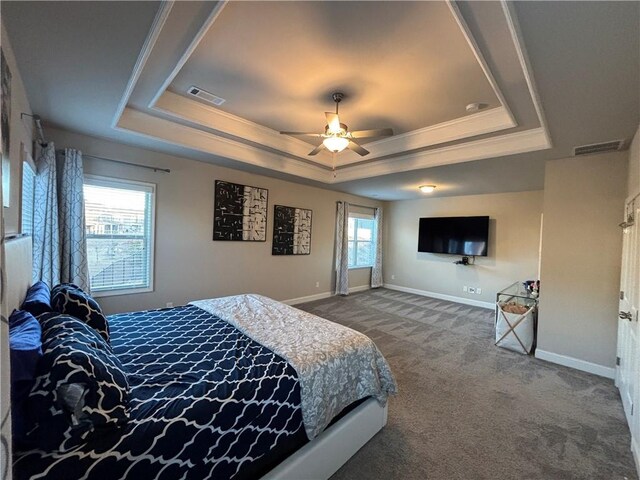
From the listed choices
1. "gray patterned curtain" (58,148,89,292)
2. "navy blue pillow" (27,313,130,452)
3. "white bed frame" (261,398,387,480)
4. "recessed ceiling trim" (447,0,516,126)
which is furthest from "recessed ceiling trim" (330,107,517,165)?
"gray patterned curtain" (58,148,89,292)

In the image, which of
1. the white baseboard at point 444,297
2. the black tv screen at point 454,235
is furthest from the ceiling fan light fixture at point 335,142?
the white baseboard at point 444,297

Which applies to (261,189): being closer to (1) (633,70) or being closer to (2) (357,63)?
Result: (2) (357,63)

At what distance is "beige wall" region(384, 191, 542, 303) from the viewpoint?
5316 millimetres

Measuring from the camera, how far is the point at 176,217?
3.95 metres

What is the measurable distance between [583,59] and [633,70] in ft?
1.22

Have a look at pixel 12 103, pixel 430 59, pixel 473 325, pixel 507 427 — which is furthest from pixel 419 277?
pixel 12 103

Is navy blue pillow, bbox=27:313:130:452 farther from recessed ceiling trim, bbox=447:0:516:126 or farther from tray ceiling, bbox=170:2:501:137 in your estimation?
recessed ceiling trim, bbox=447:0:516:126

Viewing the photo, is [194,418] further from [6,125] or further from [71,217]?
[71,217]

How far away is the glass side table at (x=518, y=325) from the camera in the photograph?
353cm

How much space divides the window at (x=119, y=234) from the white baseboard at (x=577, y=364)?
506 cm

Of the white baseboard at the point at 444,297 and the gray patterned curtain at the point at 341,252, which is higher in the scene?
the gray patterned curtain at the point at 341,252

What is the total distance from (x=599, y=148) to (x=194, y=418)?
424 centimetres

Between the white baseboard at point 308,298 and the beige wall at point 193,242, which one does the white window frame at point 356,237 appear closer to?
the white baseboard at point 308,298

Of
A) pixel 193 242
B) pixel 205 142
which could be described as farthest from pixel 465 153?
pixel 193 242
